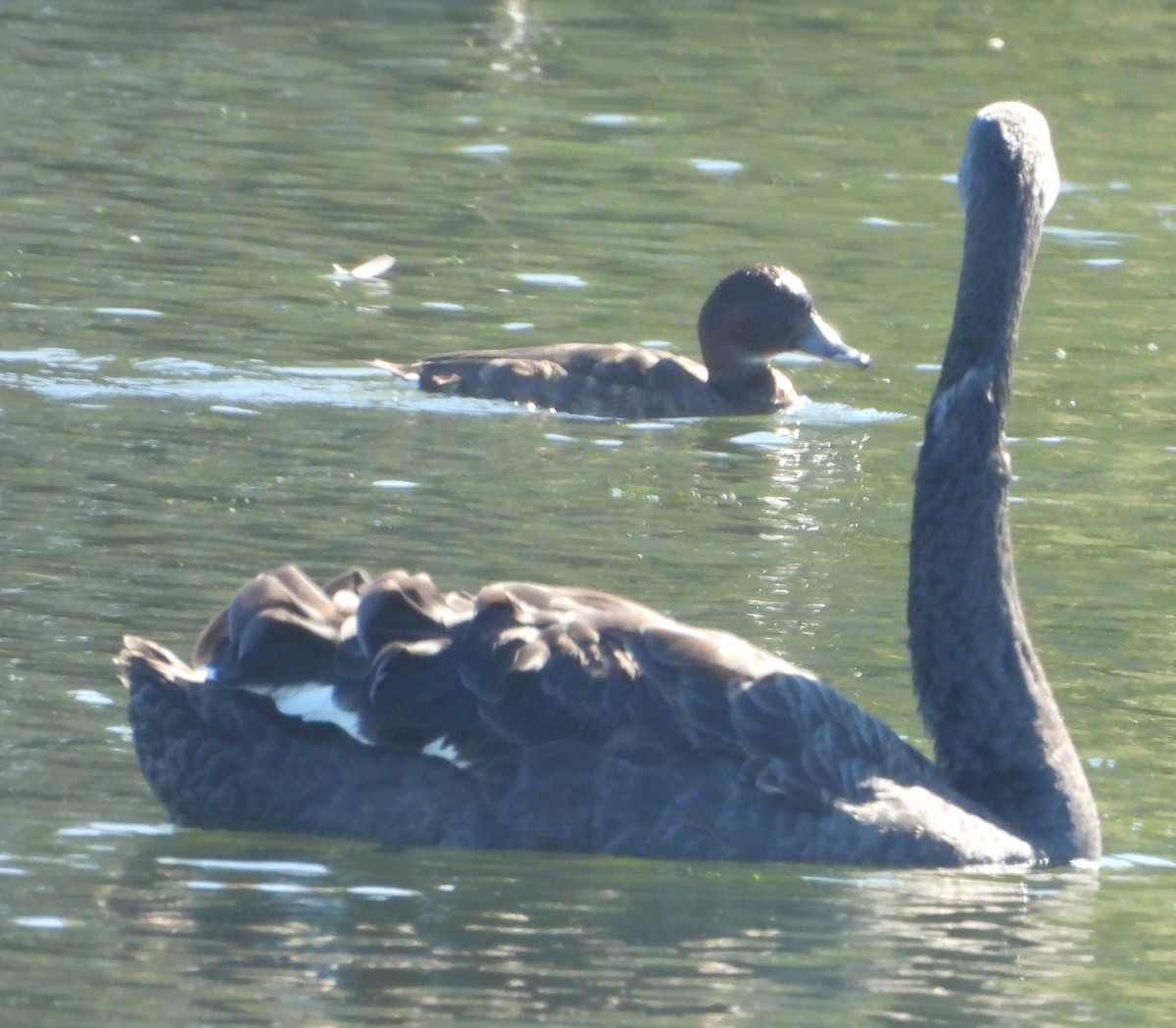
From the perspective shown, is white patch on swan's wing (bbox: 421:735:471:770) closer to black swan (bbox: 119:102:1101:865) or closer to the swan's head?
black swan (bbox: 119:102:1101:865)

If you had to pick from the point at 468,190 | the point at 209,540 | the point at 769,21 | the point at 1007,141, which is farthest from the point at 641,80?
the point at 1007,141

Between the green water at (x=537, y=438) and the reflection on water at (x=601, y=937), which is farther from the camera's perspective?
the green water at (x=537, y=438)

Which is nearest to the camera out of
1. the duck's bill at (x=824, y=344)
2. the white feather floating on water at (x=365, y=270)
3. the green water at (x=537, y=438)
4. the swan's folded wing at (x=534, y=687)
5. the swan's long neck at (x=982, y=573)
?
the green water at (x=537, y=438)

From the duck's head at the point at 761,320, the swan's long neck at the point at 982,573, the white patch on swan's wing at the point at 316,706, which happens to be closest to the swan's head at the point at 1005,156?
the swan's long neck at the point at 982,573

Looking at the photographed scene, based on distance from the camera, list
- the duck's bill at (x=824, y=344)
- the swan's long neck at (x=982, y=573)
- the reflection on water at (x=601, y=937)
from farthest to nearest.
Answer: the duck's bill at (x=824, y=344)
the swan's long neck at (x=982, y=573)
the reflection on water at (x=601, y=937)

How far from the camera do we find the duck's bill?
13.9m

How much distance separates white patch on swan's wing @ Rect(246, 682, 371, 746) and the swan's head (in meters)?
2.05

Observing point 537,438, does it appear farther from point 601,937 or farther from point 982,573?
point 601,937

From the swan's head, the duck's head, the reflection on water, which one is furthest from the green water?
the swan's head

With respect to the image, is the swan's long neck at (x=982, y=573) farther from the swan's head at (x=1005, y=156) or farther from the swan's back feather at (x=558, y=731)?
the swan's back feather at (x=558, y=731)

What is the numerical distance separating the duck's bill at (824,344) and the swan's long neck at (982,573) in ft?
20.0

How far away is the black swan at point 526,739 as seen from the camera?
23.6 feet

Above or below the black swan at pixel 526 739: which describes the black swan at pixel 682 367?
above

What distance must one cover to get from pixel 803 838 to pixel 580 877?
56 centimetres
